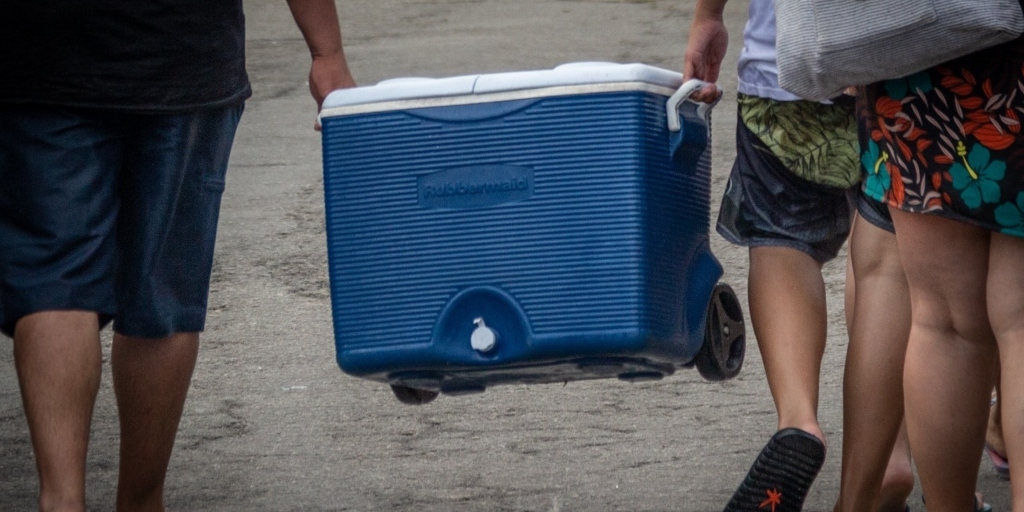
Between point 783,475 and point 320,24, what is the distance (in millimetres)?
1235

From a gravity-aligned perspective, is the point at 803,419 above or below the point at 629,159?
below

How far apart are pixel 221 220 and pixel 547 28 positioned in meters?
5.03

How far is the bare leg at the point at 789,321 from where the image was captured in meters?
2.91

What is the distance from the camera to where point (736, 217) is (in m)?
3.07

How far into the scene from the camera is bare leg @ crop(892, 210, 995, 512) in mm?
2426

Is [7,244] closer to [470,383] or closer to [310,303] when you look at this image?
[470,383]

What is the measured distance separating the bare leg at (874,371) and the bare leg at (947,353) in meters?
0.28

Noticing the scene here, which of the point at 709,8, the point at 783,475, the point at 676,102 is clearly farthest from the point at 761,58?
the point at 783,475

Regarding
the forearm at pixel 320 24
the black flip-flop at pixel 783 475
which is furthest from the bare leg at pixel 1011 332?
the forearm at pixel 320 24

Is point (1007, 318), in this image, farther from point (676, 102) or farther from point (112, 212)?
point (112, 212)

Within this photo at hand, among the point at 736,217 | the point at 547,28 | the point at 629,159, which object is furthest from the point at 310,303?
the point at 547,28

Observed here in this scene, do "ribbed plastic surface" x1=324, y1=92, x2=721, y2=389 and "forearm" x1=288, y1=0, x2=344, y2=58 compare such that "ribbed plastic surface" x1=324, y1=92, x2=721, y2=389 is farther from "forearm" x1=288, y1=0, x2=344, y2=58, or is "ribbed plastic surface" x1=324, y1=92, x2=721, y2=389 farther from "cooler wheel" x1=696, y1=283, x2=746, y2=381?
"forearm" x1=288, y1=0, x2=344, y2=58

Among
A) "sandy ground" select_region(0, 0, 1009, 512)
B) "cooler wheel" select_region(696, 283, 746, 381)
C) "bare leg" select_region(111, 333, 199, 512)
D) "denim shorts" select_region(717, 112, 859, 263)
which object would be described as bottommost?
"sandy ground" select_region(0, 0, 1009, 512)

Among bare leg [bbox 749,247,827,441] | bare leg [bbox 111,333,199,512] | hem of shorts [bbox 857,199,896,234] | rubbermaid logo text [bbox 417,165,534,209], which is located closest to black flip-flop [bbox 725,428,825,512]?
bare leg [bbox 749,247,827,441]
